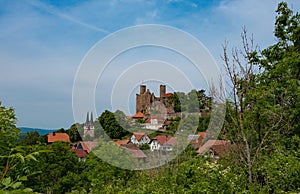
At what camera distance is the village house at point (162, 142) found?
29.2 feet

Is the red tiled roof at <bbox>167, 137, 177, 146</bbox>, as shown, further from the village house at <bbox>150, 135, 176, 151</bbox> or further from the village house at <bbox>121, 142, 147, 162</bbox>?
the village house at <bbox>121, 142, 147, 162</bbox>

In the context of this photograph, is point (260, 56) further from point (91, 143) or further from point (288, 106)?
point (91, 143)

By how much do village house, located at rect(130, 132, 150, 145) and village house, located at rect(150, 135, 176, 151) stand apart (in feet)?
1.18

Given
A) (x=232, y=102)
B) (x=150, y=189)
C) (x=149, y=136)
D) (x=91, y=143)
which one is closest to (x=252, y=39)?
(x=232, y=102)

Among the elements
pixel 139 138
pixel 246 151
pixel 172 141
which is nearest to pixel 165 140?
pixel 172 141

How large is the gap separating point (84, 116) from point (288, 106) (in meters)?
4.71

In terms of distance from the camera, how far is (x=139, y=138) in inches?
324

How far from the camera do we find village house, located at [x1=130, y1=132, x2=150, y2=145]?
26.3 feet

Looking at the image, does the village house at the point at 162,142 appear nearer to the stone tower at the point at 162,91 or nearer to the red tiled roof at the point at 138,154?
the red tiled roof at the point at 138,154

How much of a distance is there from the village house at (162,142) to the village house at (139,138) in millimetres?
359

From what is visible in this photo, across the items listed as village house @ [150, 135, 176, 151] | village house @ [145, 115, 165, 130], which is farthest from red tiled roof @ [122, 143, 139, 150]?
village house @ [145, 115, 165, 130]

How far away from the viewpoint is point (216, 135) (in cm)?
684

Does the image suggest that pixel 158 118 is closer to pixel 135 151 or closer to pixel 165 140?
pixel 165 140

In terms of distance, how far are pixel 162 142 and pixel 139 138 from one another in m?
1.32
